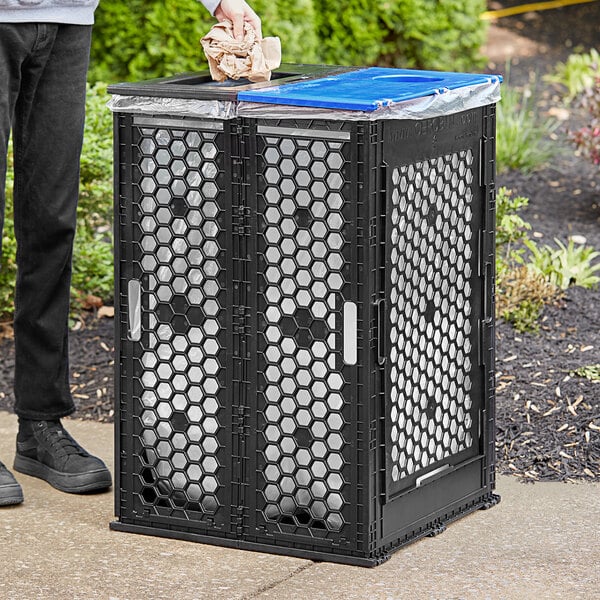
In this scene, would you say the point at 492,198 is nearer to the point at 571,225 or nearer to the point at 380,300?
the point at 380,300

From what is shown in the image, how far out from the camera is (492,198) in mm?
3889

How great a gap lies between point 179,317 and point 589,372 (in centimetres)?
191

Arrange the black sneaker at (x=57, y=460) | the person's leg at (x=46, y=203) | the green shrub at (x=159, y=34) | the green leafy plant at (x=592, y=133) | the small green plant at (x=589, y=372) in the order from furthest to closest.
→ the green shrub at (x=159, y=34), the green leafy plant at (x=592, y=133), the small green plant at (x=589, y=372), the black sneaker at (x=57, y=460), the person's leg at (x=46, y=203)

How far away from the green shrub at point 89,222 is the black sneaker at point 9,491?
1.80 m

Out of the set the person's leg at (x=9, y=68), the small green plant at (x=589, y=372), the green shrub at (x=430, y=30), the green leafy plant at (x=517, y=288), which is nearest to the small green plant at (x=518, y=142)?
the green shrub at (x=430, y=30)

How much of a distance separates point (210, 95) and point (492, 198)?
0.90 metres

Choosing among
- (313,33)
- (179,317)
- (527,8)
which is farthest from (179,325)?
(527,8)

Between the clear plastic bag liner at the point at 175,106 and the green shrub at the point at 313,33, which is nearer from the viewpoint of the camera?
the clear plastic bag liner at the point at 175,106

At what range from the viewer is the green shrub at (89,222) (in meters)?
5.78

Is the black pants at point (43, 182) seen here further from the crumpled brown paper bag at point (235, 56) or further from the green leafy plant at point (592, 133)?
the green leafy plant at point (592, 133)

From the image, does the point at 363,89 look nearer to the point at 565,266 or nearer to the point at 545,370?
the point at 545,370

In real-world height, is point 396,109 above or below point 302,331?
above

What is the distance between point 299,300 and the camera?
353 cm

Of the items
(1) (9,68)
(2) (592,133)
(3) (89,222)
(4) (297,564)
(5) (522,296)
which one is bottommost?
(4) (297,564)
